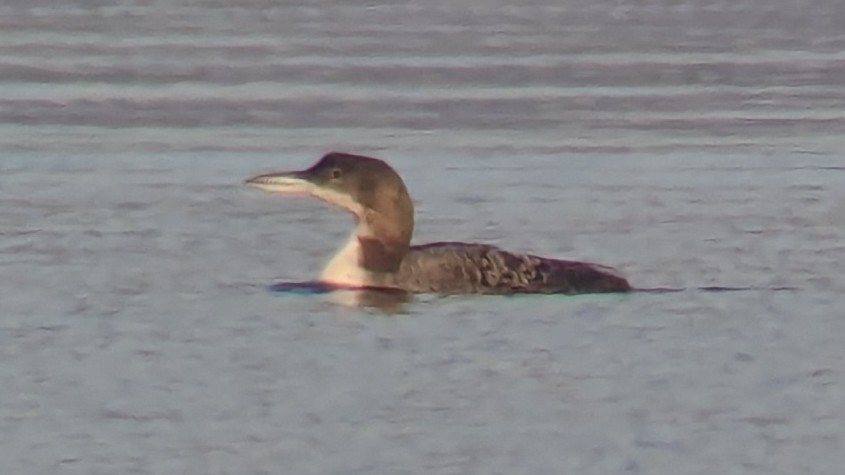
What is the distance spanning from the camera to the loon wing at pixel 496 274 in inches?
386

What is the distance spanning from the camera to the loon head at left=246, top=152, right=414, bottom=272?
33.3 ft

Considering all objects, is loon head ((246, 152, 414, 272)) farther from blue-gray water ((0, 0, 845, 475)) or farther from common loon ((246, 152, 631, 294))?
blue-gray water ((0, 0, 845, 475))

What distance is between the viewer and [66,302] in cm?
950

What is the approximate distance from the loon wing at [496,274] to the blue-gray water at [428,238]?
7 cm

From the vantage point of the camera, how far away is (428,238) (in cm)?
1112

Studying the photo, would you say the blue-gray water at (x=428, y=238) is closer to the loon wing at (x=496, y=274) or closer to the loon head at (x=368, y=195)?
the loon wing at (x=496, y=274)

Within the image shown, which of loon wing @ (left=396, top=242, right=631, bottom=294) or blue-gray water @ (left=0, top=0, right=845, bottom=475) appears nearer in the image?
Result: blue-gray water @ (left=0, top=0, right=845, bottom=475)

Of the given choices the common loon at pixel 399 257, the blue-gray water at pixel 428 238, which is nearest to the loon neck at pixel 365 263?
the common loon at pixel 399 257

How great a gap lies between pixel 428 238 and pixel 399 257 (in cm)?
98

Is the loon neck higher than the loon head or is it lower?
lower

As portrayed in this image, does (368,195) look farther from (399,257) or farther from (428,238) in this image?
(428,238)

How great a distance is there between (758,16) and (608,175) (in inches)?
259

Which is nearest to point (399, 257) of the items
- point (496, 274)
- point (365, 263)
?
point (365, 263)

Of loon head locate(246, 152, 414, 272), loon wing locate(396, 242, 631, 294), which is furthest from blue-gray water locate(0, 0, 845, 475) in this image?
loon head locate(246, 152, 414, 272)
